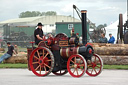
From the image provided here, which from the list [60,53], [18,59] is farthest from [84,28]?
[18,59]

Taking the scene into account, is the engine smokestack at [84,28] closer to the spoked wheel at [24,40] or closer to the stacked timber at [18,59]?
the stacked timber at [18,59]

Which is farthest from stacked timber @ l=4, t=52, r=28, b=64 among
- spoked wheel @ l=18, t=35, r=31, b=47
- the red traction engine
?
spoked wheel @ l=18, t=35, r=31, b=47

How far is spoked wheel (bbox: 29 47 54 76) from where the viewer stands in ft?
38.0

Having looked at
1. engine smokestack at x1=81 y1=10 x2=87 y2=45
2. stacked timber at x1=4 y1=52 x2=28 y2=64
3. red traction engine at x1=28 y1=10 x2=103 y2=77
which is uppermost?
engine smokestack at x1=81 y1=10 x2=87 y2=45

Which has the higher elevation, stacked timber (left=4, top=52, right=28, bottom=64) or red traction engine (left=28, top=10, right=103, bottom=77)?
red traction engine (left=28, top=10, right=103, bottom=77)

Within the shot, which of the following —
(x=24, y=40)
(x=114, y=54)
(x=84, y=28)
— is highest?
(x=84, y=28)

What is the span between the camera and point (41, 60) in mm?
11719

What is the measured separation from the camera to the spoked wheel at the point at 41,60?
1158 centimetres

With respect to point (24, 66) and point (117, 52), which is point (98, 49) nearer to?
point (117, 52)

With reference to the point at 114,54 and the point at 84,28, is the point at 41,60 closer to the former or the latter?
the point at 84,28

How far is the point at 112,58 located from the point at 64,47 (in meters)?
5.17

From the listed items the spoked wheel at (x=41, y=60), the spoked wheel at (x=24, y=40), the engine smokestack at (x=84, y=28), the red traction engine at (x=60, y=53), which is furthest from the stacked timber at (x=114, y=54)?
the spoked wheel at (x=24, y=40)

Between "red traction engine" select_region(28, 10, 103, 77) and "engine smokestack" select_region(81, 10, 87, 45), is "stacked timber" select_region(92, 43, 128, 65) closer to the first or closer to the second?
"red traction engine" select_region(28, 10, 103, 77)

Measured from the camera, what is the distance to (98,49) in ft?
56.4
